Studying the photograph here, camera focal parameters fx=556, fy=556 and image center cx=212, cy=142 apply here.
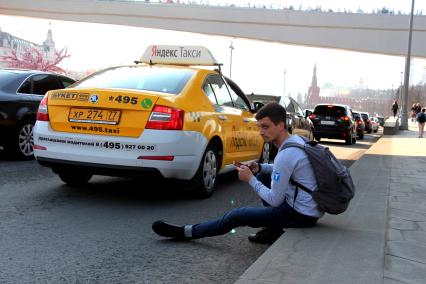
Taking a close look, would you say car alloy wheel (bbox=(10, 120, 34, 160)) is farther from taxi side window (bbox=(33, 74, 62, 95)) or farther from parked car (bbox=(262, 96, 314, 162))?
parked car (bbox=(262, 96, 314, 162))

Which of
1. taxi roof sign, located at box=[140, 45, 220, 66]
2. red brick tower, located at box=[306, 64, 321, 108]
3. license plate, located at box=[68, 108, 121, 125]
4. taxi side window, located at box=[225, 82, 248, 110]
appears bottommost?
red brick tower, located at box=[306, 64, 321, 108]

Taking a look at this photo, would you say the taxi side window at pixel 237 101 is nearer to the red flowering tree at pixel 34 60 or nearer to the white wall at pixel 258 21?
the white wall at pixel 258 21

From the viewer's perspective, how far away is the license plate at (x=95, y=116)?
571 cm

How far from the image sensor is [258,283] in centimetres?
329

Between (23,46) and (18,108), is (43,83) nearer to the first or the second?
(18,108)

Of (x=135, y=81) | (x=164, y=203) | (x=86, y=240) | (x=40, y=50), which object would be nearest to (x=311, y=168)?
(x=86, y=240)

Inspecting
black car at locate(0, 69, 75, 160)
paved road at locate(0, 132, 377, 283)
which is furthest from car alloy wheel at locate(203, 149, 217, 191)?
black car at locate(0, 69, 75, 160)

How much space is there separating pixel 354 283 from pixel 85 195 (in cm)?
390

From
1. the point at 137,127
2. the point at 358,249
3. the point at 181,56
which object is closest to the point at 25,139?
the point at 181,56

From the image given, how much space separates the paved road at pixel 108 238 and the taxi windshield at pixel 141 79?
1273 mm

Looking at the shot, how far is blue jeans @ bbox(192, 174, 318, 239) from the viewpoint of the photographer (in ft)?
14.0

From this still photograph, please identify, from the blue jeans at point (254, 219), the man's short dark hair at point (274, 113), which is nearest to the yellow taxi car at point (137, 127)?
the blue jeans at point (254, 219)

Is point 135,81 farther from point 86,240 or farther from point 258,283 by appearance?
point 258,283

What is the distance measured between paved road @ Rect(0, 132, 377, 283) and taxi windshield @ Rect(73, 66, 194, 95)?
127 centimetres
